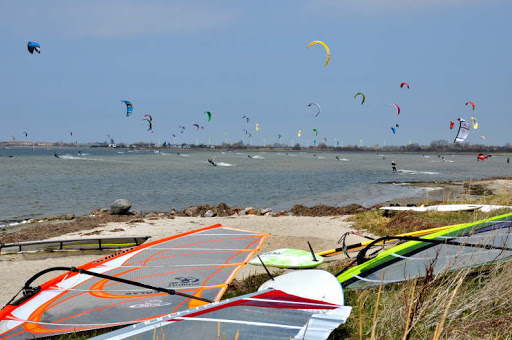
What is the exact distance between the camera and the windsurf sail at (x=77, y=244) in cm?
894

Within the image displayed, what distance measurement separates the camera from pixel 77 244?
9055mm

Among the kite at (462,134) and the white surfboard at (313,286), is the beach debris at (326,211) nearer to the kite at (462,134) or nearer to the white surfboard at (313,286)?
the kite at (462,134)

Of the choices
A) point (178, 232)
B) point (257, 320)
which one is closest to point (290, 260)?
point (257, 320)

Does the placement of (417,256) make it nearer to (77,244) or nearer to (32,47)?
(77,244)

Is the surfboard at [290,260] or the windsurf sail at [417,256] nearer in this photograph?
the windsurf sail at [417,256]

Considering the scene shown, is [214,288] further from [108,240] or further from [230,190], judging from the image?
[230,190]

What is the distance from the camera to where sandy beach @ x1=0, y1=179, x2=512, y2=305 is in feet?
24.3

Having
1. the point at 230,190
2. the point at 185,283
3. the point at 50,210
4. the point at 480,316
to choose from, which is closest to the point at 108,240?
the point at 185,283

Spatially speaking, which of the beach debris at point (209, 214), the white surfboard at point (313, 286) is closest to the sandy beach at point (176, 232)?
the beach debris at point (209, 214)

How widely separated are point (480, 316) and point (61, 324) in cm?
362

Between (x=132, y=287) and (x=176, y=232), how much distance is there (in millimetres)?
7173

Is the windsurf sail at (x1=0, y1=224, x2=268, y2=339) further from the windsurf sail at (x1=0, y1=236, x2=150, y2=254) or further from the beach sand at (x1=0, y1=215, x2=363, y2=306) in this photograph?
the windsurf sail at (x1=0, y1=236, x2=150, y2=254)

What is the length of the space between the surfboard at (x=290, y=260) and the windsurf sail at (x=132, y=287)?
98cm

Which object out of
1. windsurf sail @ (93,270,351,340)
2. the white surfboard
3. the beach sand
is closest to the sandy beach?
the beach sand
